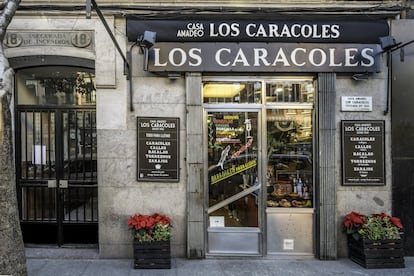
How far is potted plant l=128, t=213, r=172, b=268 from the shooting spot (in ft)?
18.1

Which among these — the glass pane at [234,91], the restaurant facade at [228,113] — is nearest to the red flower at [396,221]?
the restaurant facade at [228,113]

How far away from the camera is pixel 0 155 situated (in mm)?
4160

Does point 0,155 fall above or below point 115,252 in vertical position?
above

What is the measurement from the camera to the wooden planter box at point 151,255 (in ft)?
18.1

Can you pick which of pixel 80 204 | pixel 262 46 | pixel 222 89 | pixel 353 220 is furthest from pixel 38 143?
pixel 353 220

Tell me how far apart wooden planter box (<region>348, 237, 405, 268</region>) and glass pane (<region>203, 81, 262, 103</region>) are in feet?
9.62

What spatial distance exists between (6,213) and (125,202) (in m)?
2.10

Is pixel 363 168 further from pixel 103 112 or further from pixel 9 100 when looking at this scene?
pixel 9 100

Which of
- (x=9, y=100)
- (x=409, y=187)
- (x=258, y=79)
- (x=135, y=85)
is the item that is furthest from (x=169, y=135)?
(x=409, y=187)

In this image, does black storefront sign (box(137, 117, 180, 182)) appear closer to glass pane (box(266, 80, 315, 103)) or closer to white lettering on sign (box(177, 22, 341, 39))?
white lettering on sign (box(177, 22, 341, 39))

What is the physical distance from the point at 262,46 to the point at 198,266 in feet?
12.4

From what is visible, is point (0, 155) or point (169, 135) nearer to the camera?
point (0, 155)

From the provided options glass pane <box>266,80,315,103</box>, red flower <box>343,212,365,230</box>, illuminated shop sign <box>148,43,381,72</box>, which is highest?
illuminated shop sign <box>148,43,381,72</box>

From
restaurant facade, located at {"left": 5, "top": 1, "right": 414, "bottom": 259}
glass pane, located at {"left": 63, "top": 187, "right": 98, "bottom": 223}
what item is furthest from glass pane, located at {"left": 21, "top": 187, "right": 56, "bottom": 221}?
restaurant facade, located at {"left": 5, "top": 1, "right": 414, "bottom": 259}
